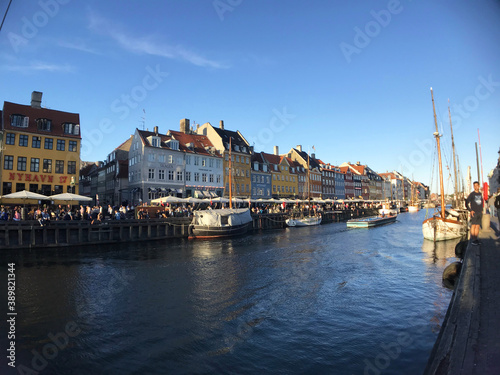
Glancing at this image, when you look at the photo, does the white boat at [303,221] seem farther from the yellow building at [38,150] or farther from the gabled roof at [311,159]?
the gabled roof at [311,159]

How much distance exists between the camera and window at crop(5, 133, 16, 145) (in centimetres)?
3903

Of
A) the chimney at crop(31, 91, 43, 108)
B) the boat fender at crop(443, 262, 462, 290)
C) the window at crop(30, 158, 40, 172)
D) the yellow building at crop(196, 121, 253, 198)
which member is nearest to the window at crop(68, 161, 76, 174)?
the window at crop(30, 158, 40, 172)

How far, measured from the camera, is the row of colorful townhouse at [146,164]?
4028 cm

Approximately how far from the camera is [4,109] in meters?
41.3

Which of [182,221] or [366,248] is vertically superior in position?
[182,221]

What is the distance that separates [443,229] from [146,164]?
41.7m

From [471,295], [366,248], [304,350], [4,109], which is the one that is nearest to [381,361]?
[304,350]

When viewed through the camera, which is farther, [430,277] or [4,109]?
[4,109]

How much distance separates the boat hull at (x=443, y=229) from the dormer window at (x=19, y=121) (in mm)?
46469

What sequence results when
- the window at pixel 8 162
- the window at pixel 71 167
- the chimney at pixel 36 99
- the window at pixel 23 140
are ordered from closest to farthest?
the window at pixel 8 162 < the window at pixel 23 140 < the window at pixel 71 167 < the chimney at pixel 36 99

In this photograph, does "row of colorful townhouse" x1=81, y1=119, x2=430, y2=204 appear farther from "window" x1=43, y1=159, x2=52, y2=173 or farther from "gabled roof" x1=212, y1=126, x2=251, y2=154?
"window" x1=43, y1=159, x2=52, y2=173

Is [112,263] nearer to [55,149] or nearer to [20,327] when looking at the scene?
[20,327]

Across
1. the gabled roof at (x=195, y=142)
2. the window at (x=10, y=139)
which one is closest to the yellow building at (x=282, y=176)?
the gabled roof at (x=195, y=142)

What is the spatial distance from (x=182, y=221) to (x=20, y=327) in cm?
2692
